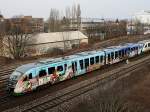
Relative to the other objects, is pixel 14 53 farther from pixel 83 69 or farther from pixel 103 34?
pixel 103 34

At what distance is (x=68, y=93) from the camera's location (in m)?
21.1

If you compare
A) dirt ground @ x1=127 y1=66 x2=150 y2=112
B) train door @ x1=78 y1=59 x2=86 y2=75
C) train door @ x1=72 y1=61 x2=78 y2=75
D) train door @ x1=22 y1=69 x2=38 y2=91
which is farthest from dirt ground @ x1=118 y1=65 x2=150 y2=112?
train door @ x1=22 y1=69 x2=38 y2=91

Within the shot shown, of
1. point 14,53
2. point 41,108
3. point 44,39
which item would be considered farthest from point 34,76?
point 44,39

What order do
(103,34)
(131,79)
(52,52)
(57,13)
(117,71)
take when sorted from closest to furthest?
(131,79), (117,71), (52,52), (103,34), (57,13)

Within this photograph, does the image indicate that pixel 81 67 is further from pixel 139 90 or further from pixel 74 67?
pixel 139 90

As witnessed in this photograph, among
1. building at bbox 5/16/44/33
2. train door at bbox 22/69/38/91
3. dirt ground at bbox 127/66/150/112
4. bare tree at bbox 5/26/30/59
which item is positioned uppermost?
building at bbox 5/16/44/33

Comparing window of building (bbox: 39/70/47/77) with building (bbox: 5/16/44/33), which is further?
building (bbox: 5/16/44/33)

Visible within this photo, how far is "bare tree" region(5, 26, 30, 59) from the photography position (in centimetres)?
4175

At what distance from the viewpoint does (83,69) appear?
26172 mm

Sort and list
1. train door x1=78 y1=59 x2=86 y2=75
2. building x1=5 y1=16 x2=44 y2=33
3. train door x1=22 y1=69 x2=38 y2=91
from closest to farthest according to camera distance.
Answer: train door x1=22 y1=69 x2=38 y2=91, train door x1=78 y1=59 x2=86 y2=75, building x1=5 y1=16 x2=44 y2=33

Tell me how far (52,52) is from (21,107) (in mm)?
27959

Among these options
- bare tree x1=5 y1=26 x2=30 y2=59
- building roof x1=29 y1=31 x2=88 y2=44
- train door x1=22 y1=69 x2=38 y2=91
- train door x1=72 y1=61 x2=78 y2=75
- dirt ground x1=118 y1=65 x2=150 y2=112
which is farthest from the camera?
building roof x1=29 y1=31 x2=88 y2=44

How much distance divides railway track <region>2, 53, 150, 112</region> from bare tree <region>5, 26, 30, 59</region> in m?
20.4

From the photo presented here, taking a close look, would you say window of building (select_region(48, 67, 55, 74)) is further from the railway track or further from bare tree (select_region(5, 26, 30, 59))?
bare tree (select_region(5, 26, 30, 59))
